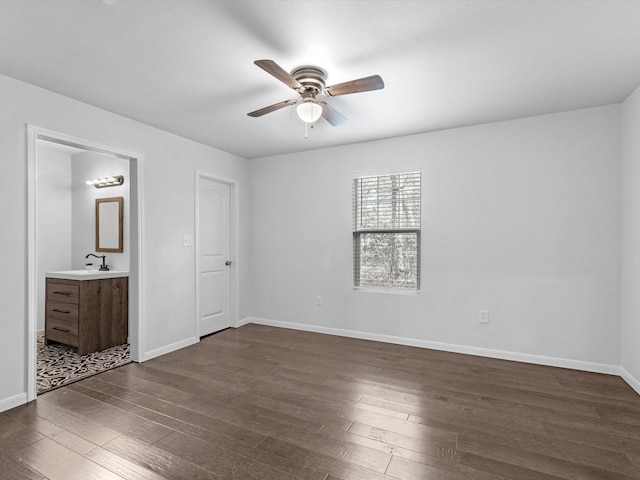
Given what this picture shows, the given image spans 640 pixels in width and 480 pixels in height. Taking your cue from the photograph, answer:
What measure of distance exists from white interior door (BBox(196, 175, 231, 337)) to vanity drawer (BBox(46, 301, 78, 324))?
52.4 inches

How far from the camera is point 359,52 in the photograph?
7.33 ft

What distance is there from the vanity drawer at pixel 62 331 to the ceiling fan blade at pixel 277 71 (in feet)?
11.6

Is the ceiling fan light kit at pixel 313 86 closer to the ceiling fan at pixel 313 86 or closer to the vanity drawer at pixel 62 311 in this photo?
the ceiling fan at pixel 313 86

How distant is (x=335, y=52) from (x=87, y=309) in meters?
3.73

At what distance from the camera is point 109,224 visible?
14.8ft

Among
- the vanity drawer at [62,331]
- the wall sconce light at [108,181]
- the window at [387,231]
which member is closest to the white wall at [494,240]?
the window at [387,231]

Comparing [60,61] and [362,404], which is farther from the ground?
[60,61]

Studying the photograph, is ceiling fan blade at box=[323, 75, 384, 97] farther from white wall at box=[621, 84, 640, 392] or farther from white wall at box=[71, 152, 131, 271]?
white wall at box=[71, 152, 131, 271]

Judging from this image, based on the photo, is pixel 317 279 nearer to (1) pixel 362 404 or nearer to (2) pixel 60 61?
(1) pixel 362 404

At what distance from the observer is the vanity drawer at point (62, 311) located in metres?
3.76

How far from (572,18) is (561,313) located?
264 cm

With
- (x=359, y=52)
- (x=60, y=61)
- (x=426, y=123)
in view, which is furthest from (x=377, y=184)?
(x=60, y=61)

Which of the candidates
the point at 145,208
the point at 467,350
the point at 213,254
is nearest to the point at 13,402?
the point at 145,208

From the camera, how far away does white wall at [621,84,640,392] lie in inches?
110
